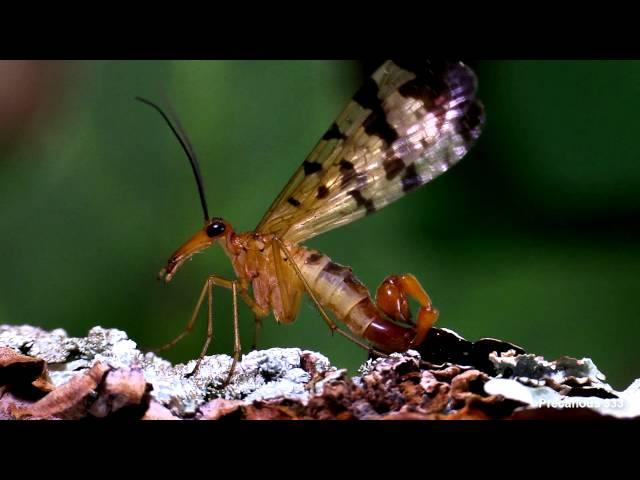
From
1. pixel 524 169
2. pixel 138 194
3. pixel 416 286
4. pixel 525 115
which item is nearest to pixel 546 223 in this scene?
pixel 524 169

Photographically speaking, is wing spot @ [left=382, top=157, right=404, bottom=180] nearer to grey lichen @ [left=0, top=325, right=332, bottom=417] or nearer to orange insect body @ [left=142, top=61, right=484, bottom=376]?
orange insect body @ [left=142, top=61, right=484, bottom=376]

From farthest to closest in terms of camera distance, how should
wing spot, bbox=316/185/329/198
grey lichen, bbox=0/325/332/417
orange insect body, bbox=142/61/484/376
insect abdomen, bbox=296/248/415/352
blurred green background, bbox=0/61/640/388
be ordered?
blurred green background, bbox=0/61/640/388 → wing spot, bbox=316/185/329/198 → orange insect body, bbox=142/61/484/376 → insect abdomen, bbox=296/248/415/352 → grey lichen, bbox=0/325/332/417

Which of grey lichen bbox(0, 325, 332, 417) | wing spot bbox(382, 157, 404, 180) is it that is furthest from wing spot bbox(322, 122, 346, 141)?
grey lichen bbox(0, 325, 332, 417)

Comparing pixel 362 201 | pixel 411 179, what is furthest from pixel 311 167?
pixel 411 179

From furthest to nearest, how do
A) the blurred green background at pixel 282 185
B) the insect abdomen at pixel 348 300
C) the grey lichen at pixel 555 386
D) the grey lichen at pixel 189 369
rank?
the blurred green background at pixel 282 185 → the insect abdomen at pixel 348 300 → the grey lichen at pixel 189 369 → the grey lichen at pixel 555 386

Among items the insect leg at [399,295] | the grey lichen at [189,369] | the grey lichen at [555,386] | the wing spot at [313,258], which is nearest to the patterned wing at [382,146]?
the wing spot at [313,258]

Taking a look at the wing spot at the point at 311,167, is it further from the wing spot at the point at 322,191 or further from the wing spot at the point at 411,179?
the wing spot at the point at 411,179

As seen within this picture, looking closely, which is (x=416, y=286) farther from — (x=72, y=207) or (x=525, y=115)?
(x=72, y=207)

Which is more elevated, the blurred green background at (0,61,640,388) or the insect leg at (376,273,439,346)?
the blurred green background at (0,61,640,388)
